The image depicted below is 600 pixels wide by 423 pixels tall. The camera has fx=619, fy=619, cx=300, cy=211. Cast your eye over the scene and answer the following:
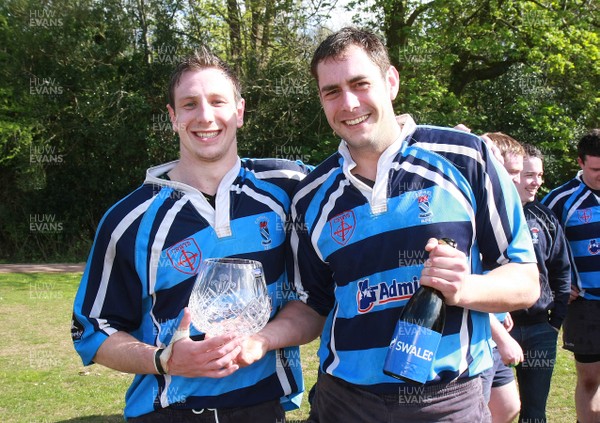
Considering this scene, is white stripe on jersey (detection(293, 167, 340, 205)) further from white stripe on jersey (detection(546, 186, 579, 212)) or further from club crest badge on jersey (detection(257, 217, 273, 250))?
white stripe on jersey (detection(546, 186, 579, 212))

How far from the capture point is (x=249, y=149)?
18734 millimetres

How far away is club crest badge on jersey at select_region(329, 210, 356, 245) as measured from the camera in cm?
260

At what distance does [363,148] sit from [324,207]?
310 millimetres

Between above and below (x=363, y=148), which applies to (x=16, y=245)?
below

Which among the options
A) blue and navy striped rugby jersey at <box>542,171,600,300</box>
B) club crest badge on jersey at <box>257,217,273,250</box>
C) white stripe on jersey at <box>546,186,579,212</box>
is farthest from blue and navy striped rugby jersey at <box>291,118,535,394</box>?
white stripe on jersey at <box>546,186,579,212</box>

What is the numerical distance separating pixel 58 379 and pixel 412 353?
6124 mm

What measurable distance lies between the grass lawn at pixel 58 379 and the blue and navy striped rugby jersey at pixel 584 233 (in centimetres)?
143

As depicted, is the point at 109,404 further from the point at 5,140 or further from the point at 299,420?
the point at 5,140

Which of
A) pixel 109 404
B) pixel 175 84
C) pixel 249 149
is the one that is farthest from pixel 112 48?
pixel 175 84

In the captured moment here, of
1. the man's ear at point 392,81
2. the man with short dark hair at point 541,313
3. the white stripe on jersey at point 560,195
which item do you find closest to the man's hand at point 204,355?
the man's ear at point 392,81

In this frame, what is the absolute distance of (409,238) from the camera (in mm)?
2480

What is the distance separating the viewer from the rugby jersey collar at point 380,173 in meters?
2.56

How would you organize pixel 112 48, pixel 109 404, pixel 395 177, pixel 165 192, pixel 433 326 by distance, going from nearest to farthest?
1. pixel 433 326
2. pixel 395 177
3. pixel 165 192
4. pixel 109 404
5. pixel 112 48

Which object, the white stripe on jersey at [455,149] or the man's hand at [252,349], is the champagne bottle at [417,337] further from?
the man's hand at [252,349]
